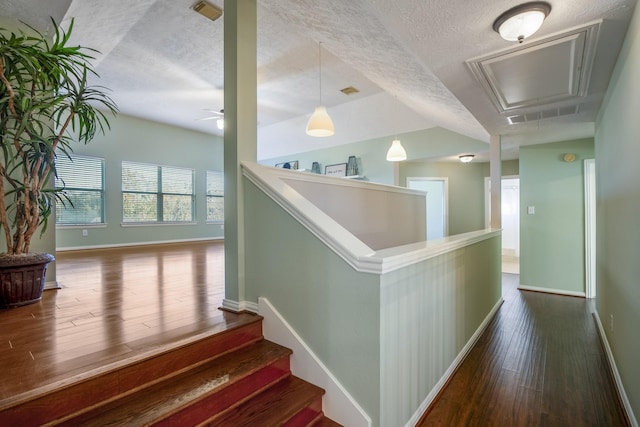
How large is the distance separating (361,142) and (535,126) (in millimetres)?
3342

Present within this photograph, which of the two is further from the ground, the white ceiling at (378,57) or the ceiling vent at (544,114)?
the white ceiling at (378,57)

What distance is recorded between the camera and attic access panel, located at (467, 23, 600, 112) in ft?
6.13

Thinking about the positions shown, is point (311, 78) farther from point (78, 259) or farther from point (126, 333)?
point (78, 259)

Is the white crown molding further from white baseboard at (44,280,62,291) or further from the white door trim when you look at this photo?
the white door trim

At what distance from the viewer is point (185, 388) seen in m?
1.35

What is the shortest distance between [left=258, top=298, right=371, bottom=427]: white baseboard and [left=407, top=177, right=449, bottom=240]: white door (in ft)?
16.9

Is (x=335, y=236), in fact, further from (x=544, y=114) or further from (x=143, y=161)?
(x=143, y=161)

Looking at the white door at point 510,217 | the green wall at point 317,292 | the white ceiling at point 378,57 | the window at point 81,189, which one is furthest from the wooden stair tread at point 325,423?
the white door at point 510,217

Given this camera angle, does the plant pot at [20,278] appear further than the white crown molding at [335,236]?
Yes

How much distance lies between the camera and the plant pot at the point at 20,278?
2.10m

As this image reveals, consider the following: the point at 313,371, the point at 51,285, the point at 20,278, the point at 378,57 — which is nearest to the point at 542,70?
the point at 378,57

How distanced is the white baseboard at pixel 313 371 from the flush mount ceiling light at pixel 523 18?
2.13 metres

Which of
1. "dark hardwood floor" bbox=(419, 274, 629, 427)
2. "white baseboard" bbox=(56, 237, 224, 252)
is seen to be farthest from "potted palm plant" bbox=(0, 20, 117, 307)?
"white baseboard" bbox=(56, 237, 224, 252)

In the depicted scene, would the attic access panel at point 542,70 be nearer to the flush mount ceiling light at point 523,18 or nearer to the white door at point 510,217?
the flush mount ceiling light at point 523,18
